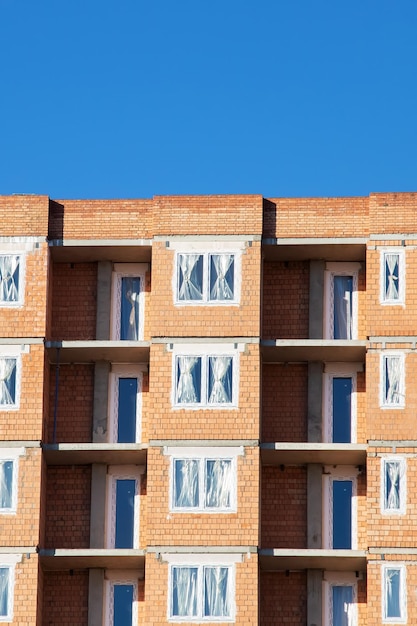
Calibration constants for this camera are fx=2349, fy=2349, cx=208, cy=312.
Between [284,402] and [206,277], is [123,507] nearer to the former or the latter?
[284,402]

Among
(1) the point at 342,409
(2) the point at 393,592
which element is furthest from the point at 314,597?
(1) the point at 342,409

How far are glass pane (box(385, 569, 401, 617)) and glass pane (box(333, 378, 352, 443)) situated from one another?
4.76 meters

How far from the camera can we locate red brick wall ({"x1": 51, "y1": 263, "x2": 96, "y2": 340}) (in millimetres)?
73625

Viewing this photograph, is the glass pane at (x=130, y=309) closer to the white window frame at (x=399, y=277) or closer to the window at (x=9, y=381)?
the window at (x=9, y=381)

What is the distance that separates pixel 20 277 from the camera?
72938mm

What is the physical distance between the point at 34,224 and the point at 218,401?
818 centimetres

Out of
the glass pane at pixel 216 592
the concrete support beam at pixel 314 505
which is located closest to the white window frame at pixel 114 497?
the glass pane at pixel 216 592

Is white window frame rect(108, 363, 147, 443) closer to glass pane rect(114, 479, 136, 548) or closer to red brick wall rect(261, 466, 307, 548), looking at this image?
glass pane rect(114, 479, 136, 548)

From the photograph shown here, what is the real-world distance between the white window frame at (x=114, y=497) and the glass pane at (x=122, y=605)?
1309 millimetres

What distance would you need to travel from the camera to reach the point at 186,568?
229 feet

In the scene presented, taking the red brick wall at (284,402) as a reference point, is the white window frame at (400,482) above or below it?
below

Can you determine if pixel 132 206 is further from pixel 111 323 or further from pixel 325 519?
pixel 325 519

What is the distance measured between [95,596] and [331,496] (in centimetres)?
781

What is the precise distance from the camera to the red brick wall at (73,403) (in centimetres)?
7262
